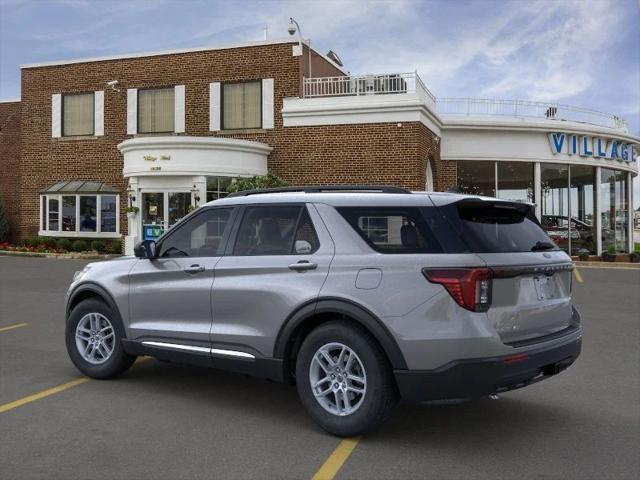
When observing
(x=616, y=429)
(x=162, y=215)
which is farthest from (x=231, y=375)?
(x=162, y=215)

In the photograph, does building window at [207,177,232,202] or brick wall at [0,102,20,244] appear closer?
building window at [207,177,232,202]

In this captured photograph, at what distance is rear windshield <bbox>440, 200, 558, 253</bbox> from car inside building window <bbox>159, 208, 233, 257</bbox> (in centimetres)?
201

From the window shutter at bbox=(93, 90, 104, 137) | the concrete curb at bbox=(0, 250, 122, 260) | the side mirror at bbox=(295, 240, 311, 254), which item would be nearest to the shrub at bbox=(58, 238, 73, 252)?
the concrete curb at bbox=(0, 250, 122, 260)

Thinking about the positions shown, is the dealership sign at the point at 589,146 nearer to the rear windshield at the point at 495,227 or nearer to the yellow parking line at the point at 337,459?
the rear windshield at the point at 495,227

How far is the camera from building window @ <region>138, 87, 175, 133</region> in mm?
24745

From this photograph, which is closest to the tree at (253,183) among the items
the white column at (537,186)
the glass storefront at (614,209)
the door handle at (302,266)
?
the white column at (537,186)

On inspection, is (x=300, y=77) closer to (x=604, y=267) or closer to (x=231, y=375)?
(x=604, y=267)

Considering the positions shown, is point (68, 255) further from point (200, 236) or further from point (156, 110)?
point (200, 236)

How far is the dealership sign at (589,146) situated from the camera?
972 inches

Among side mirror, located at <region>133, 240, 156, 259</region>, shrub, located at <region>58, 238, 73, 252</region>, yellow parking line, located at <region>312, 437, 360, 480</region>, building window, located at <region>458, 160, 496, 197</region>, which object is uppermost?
building window, located at <region>458, 160, 496, 197</region>

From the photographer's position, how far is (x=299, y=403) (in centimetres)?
559

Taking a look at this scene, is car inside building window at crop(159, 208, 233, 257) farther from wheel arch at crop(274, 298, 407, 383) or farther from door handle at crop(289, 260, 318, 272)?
wheel arch at crop(274, 298, 407, 383)

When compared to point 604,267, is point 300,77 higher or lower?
higher

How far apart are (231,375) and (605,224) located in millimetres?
23851
